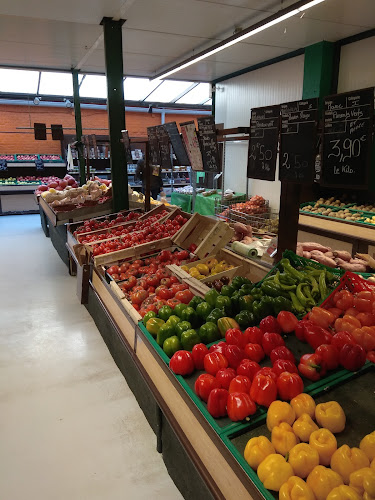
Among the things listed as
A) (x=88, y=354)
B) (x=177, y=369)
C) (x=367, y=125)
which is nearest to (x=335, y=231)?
(x=367, y=125)

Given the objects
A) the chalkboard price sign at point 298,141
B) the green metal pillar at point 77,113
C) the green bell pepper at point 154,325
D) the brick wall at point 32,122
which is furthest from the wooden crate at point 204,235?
the brick wall at point 32,122

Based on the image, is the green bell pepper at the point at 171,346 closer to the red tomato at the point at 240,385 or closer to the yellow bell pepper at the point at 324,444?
the red tomato at the point at 240,385

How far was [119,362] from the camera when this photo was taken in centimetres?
340

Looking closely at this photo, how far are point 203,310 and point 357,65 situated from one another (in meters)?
A: 5.75

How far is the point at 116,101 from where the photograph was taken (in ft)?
18.0

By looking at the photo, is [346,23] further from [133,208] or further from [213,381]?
[213,381]

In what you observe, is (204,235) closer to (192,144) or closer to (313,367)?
(192,144)

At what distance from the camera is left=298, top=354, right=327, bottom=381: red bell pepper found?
179 cm

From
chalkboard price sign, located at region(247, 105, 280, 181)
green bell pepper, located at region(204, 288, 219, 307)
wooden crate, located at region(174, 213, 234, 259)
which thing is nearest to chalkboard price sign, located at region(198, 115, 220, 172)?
wooden crate, located at region(174, 213, 234, 259)

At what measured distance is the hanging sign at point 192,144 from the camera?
4148mm

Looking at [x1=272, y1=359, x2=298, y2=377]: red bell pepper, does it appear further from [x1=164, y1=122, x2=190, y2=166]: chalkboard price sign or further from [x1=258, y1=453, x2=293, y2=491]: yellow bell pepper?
[x1=164, y1=122, x2=190, y2=166]: chalkboard price sign

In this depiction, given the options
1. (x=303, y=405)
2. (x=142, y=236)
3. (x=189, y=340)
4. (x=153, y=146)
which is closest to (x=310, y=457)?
(x=303, y=405)

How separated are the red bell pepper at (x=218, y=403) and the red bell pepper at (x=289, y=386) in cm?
25

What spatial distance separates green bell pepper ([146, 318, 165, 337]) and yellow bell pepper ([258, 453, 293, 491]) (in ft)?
4.09
